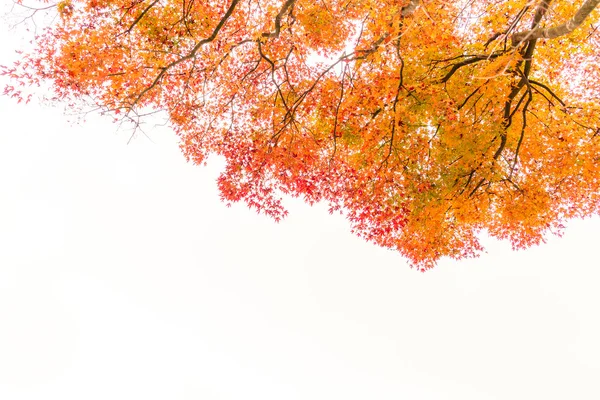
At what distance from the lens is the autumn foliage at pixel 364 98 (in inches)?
252

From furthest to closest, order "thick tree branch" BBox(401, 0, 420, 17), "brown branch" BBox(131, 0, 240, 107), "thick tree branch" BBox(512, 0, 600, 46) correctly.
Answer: "thick tree branch" BBox(401, 0, 420, 17) < "brown branch" BBox(131, 0, 240, 107) < "thick tree branch" BBox(512, 0, 600, 46)

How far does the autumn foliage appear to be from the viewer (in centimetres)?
639

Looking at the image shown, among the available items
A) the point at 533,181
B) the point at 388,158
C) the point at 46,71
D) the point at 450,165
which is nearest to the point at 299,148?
the point at 388,158

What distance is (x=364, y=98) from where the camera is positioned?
6789 millimetres

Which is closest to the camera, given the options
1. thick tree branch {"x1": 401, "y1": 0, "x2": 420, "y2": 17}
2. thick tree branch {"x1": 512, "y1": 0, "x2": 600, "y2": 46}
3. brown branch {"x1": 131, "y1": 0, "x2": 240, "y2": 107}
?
thick tree branch {"x1": 512, "y1": 0, "x2": 600, "y2": 46}

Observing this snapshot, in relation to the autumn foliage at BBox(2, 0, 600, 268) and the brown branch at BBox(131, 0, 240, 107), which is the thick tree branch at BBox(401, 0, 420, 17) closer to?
the autumn foliage at BBox(2, 0, 600, 268)

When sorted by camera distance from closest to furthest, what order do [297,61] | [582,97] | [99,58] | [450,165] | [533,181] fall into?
[99,58] < [450,165] < [533,181] < [297,61] < [582,97]

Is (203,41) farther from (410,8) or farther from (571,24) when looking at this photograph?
(571,24)

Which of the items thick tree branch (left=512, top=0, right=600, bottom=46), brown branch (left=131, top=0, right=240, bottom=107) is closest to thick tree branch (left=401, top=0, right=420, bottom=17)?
thick tree branch (left=512, top=0, right=600, bottom=46)

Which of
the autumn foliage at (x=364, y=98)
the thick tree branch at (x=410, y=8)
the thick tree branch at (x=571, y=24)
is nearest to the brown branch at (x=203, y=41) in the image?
the autumn foliage at (x=364, y=98)

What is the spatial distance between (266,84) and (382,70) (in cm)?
286

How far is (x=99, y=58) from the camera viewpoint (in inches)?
244

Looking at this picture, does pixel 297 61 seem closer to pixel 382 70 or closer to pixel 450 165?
pixel 382 70

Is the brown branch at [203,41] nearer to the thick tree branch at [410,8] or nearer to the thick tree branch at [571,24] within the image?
the thick tree branch at [410,8]
